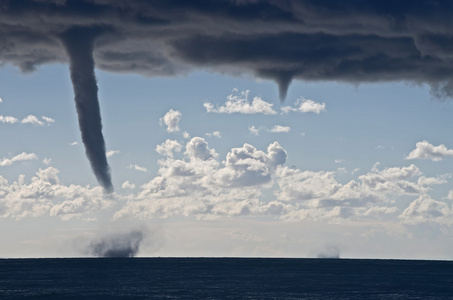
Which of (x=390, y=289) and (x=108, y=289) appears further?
(x=390, y=289)

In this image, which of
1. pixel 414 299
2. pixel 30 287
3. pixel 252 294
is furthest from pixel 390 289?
pixel 30 287

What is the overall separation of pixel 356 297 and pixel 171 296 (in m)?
41.1

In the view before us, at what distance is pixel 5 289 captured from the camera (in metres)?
151

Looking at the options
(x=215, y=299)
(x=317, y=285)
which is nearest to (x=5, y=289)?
(x=215, y=299)

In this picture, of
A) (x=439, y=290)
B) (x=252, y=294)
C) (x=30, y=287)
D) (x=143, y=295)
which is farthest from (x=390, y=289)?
(x=30, y=287)

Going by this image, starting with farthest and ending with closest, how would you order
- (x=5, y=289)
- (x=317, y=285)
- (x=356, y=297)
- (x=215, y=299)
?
(x=317, y=285) < (x=5, y=289) < (x=356, y=297) < (x=215, y=299)

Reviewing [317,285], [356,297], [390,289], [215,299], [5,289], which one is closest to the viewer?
[215,299]

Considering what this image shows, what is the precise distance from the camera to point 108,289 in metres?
153

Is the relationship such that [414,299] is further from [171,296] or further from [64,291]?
[64,291]

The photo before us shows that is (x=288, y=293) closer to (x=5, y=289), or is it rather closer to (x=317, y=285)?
(x=317, y=285)

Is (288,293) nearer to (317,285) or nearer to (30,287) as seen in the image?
(317,285)

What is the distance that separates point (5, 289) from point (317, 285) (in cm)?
8277

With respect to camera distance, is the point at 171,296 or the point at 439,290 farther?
the point at 439,290

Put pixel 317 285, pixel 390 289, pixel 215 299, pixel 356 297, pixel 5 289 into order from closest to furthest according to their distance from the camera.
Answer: pixel 215 299, pixel 356 297, pixel 5 289, pixel 390 289, pixel 317 285
